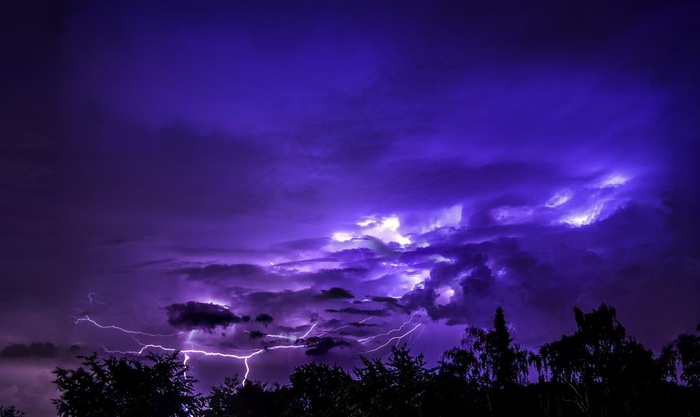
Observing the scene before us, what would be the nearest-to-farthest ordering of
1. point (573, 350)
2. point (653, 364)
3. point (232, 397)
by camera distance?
point (653, 364) < point (232, 397) < point (573, 350)

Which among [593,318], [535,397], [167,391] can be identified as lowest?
[535,397]

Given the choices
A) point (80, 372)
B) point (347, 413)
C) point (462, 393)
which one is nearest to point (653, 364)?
point (462, 393)

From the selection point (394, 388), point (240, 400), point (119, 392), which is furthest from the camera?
point (240, 400)

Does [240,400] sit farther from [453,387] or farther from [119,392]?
[453,387]

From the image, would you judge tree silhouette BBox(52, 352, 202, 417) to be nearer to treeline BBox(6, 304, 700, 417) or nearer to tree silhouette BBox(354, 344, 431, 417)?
treeline BBox(6, 304, 700, 417)

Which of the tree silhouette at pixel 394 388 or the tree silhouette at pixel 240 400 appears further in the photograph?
the tree silhouette at pixel 240 400

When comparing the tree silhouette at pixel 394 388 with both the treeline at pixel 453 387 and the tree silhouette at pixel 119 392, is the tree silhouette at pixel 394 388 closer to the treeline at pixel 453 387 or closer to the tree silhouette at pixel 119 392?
the treeline at pixel 453 387

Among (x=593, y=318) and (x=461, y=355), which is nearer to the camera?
(x=593, y=318)

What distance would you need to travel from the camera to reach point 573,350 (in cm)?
6562

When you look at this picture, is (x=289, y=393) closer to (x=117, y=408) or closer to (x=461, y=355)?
(x=117, y=408)

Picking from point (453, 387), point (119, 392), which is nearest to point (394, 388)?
point (453, 387)

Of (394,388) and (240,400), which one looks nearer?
(394,388)

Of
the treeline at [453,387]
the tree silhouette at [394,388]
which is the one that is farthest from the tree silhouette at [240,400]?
the tree silhouette at [394,388]

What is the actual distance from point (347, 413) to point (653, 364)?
1901 inches
